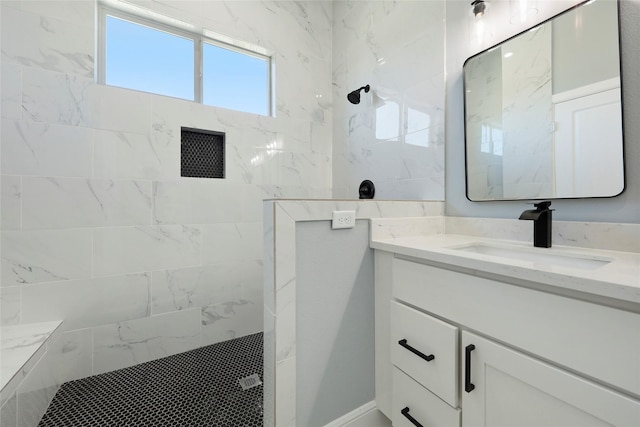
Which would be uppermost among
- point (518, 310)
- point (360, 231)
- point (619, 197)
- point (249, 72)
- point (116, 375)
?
point (249, 72)

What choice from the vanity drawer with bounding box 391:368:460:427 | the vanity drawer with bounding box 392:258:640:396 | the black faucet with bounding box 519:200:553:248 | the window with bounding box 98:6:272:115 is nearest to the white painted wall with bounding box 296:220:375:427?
the vanity drawer with bounding box 391:368:460:427

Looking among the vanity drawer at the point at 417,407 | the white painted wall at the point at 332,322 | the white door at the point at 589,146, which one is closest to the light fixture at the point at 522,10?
the white door at the point at 589,146

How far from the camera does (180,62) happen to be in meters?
2.06

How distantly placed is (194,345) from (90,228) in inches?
41.3

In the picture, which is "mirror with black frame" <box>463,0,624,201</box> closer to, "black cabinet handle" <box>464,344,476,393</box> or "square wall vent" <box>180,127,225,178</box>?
"black cabinet handle" <box>464,344,476,393</box>

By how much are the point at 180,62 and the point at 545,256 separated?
8.49ft

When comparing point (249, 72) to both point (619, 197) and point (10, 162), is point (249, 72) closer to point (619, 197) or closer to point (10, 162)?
point (10, 162)

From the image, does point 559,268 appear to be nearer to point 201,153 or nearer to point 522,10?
point 522,10

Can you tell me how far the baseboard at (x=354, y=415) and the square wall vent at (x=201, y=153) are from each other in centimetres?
173

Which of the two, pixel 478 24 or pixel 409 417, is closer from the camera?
pixel 409 417

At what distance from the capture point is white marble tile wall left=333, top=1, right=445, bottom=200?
171cm

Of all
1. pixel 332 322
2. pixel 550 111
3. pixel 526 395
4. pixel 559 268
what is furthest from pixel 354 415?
pixel 550 111

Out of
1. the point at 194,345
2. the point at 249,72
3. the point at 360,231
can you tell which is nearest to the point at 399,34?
the point at 249,72

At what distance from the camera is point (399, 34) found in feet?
6.34
